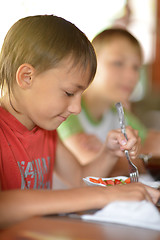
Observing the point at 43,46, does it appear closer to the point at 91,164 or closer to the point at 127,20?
the point at 91,164

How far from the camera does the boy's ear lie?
0.98 metres

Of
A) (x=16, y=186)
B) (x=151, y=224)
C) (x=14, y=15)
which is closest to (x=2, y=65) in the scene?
(x=16, y=186)

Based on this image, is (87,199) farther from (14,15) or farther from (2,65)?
(14,15)

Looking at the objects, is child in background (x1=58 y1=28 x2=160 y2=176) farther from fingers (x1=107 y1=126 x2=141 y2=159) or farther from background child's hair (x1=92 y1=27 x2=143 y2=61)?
fingers (x1=107 y1=126 x2=141 y2=159)

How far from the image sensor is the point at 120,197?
738 millimetres

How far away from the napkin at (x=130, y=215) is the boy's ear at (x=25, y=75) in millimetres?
430

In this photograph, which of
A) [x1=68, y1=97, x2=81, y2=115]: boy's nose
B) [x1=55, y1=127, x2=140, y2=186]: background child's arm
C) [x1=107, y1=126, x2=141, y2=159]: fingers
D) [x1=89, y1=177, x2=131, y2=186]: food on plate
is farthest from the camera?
[x1=55, y1=127, x2=140, y2=186]: background child's arm

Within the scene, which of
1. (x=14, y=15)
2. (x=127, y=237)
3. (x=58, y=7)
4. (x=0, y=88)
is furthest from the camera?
(x=58, y=7)

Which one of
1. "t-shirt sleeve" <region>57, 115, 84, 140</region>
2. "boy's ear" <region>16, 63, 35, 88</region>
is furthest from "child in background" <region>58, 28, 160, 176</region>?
"boy's ear" <region>16, 63, 35, 88</region>

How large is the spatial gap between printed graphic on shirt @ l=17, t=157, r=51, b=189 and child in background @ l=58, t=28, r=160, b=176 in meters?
0.55

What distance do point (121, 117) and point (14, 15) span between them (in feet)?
4.94

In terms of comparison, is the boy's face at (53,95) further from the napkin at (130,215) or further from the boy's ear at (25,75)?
the napkin at (130,215)

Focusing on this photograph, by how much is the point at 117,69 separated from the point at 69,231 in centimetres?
139

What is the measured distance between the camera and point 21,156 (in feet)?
3.53
